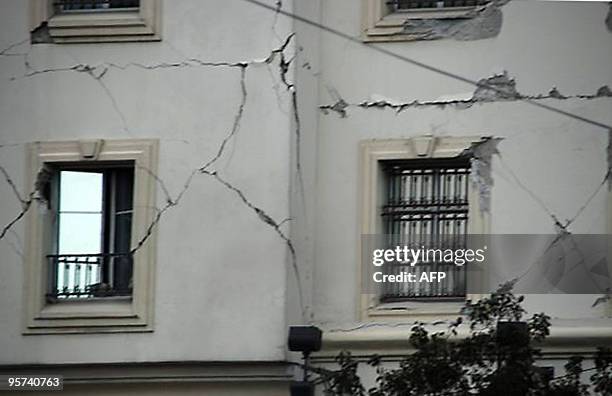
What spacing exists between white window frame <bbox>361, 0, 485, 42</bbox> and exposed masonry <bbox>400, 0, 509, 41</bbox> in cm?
2

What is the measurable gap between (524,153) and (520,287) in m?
1.10

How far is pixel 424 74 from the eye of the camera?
18.0 m

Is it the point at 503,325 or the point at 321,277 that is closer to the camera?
the point at 503,325

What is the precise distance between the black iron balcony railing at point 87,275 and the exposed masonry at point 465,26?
9.99ft

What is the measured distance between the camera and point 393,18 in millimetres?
18062

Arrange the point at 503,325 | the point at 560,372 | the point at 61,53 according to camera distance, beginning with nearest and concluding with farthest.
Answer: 1. the point at 503,325
2. the point at 560,372
3. the point at 61,53

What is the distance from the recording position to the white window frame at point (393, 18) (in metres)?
18.0

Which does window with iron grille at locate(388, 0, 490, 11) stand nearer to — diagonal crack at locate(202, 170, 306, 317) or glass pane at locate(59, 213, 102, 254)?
diagonal crack at locate(202, 170, 306, 317)

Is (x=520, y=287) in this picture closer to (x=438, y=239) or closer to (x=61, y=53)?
(x=438, y=239)

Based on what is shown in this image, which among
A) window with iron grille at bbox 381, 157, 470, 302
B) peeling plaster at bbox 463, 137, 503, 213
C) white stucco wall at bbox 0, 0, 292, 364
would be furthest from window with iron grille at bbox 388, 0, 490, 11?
window with iron grille at bbox 381, 157, 470, 302

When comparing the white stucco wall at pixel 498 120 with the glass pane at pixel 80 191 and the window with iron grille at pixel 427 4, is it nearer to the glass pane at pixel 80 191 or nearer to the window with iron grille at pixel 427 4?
the window with iron grille at pixel 427 4

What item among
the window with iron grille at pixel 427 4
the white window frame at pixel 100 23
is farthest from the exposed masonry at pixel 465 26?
the white window frame at pixel 100 23

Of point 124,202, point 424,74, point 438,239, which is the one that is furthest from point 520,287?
point 124,202

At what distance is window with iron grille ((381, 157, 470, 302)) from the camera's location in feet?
58.2
